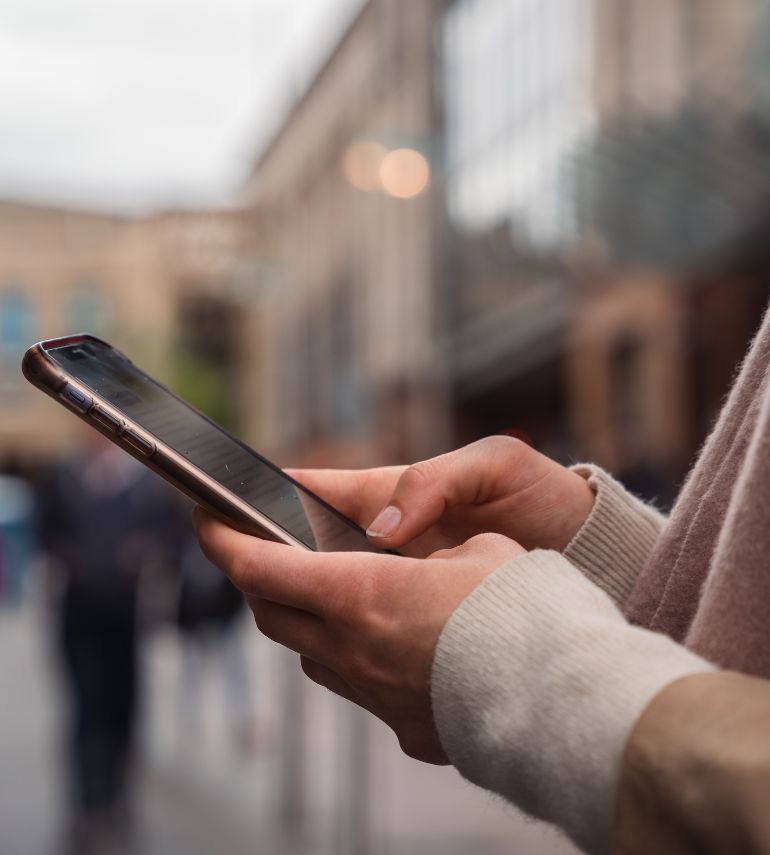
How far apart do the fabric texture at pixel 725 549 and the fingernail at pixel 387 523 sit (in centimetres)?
27

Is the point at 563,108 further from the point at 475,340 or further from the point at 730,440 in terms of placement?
the point at 730,440

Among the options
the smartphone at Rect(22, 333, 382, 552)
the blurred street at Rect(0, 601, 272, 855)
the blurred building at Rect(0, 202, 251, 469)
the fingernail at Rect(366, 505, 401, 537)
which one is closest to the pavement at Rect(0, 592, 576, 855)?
the blurred street at Rect(0, 601, 272, 855)

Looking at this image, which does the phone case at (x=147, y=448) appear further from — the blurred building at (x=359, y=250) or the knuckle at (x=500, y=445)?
the blurred building at (x=359, y=250)

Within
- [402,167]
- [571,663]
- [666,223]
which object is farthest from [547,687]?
[666,223]

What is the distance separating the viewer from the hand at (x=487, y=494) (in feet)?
4.66

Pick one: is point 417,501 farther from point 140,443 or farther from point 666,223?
point 666,223

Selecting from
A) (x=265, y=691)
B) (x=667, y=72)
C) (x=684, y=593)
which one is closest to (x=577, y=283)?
(x=667, y=72)

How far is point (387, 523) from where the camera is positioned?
133 centimetres

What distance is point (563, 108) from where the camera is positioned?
16.2 meters

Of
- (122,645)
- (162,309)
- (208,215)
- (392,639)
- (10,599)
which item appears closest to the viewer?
(392,639)

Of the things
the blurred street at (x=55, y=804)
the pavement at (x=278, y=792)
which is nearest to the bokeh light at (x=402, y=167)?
the pavement at (x=278, y=792)

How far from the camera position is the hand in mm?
1420

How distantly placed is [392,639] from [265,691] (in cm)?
887

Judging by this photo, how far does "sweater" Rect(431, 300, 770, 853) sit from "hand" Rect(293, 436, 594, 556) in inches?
10.2
